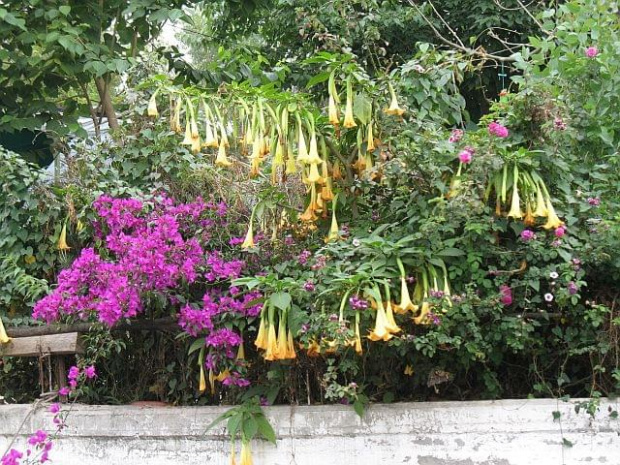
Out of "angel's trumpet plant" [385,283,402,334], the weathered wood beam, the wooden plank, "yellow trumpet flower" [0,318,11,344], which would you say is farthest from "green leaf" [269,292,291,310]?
"yellow trumpet flower" [0,318,11,344]

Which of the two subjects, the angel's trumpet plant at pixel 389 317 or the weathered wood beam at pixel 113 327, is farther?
the weathered wood beam at pixel 113 327

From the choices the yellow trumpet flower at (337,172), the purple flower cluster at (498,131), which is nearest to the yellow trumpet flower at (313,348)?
the yellow trumpet flower at (337,172)

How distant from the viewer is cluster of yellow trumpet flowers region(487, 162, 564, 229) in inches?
122

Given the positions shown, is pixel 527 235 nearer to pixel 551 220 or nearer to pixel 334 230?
pixel 551 220

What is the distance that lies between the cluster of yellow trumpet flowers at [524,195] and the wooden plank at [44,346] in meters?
2.38

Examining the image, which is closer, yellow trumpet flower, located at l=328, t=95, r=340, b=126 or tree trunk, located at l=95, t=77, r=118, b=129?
yellow trumpet flower, located at l=328, t=95, r=340, b=126

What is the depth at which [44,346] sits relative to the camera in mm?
3969

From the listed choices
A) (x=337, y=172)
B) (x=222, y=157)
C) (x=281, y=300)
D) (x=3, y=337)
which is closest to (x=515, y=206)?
(x=337, y=172)

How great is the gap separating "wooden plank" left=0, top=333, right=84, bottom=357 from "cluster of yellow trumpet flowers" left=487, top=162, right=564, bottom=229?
238 cm

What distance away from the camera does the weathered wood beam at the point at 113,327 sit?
393 centimetres

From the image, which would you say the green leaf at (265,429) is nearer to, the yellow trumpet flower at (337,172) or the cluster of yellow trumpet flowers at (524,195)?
the yellow trumpet flower at (337,172)

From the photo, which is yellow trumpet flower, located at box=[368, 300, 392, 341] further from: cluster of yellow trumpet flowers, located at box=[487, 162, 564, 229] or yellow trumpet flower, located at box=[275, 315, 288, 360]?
cluster of yellow trumpet flowers, located at box=[487, 162, 564, 229]

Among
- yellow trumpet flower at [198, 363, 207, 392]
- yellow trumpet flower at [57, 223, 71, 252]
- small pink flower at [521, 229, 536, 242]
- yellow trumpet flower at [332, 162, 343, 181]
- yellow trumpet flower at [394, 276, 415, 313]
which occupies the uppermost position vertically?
yellow trumpet flower at [332, 162, 343, 181]

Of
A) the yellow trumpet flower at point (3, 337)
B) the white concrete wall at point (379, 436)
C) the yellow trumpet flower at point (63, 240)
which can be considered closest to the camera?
the white concrete wall at point (379, 436)
